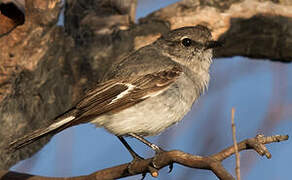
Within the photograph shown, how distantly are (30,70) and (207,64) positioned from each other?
78.4 inches

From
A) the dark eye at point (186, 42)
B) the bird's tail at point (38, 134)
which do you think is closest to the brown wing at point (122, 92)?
the bird's tail at point (38, 134)

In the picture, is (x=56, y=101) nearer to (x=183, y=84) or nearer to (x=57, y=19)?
(x=57, y=19)

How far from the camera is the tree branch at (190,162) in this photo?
134 inches

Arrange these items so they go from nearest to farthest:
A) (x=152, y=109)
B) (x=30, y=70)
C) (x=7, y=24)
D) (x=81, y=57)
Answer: (x=152, y=109)
(x=7, y=24)
(x=30, y=70)
(x=81, y=57)

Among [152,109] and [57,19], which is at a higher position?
[57,19]

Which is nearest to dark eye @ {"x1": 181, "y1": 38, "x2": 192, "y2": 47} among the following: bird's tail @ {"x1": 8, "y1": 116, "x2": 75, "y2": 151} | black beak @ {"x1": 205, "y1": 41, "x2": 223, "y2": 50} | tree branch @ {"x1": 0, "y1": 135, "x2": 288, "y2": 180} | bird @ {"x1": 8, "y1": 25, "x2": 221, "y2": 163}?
bird @ {"x1": 8, "y1": 25, "x2": 221, "y2": 163}

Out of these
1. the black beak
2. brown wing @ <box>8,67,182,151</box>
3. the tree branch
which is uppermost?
the black beak

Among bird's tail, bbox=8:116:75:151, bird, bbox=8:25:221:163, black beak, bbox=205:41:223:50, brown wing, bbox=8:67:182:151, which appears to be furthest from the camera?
black beak, bbox=205:41:223:50

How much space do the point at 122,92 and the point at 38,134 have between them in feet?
3.01

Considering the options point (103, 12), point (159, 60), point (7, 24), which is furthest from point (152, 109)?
point (103, 12)

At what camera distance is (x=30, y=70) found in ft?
19.9

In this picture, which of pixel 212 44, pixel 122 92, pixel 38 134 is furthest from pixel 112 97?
pixel 212 44

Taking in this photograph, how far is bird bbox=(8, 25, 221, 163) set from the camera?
4.86m

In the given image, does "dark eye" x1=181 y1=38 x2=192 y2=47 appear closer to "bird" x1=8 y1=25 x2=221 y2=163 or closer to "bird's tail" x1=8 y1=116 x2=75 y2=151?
"bird" x1=8 y1=25 x2=221 y2=163
